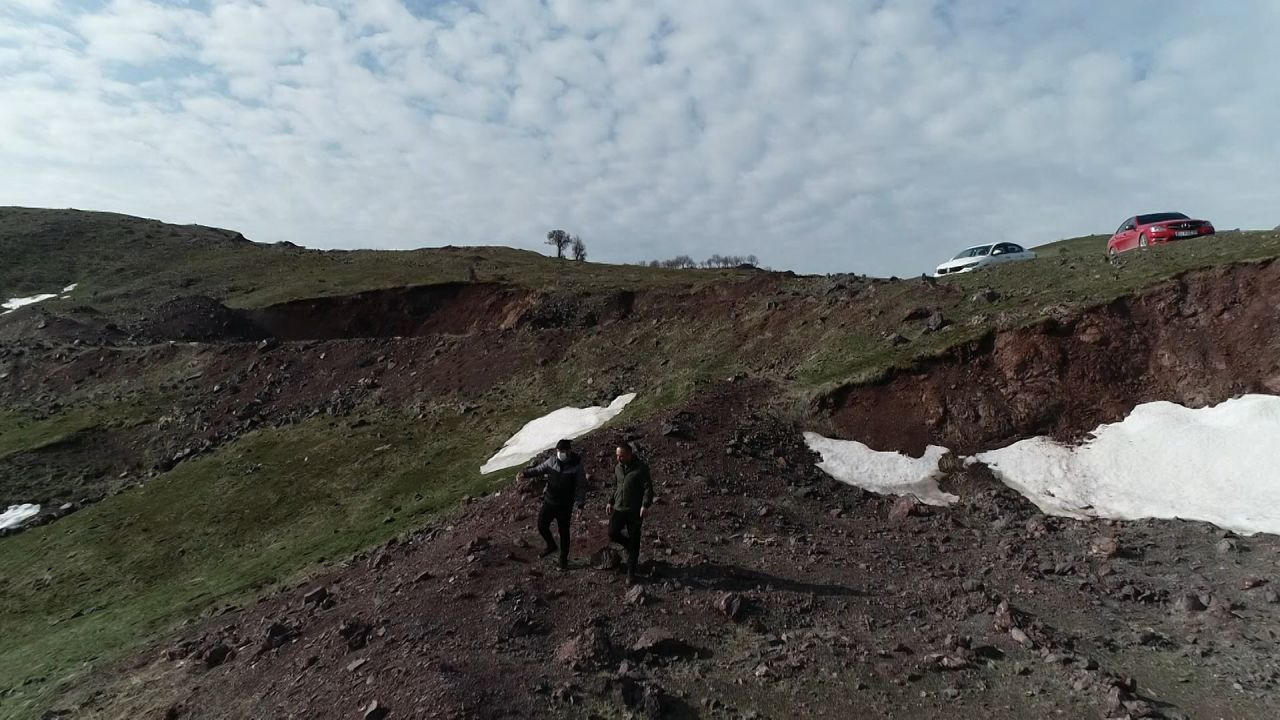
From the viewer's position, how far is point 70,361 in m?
42.2

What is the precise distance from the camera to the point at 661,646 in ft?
33.6

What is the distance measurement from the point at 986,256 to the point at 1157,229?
28.5 feet

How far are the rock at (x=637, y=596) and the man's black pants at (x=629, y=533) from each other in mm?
435

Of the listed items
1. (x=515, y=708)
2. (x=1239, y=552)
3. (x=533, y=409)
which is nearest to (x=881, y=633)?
(x=515, y=708)

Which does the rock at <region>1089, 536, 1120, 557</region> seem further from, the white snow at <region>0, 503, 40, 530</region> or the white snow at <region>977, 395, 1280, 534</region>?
the white snow at <region>0, 503, 40, 530</region>

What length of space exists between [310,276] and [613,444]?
59.6 m

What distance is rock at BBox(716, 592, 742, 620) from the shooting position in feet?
36.8

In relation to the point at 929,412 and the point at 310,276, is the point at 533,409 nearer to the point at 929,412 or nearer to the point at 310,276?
the point at 929,412

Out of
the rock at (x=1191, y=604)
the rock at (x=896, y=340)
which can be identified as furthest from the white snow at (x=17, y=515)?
the rock at (x=1191, y=604)

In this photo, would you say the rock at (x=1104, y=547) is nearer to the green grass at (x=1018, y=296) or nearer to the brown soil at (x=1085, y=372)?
the brown soil at (x=1085, y=372)

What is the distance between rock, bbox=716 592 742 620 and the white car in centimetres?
3089

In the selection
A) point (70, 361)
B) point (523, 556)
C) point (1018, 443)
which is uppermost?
point (70, 361)

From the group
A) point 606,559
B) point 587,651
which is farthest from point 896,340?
point 587,651

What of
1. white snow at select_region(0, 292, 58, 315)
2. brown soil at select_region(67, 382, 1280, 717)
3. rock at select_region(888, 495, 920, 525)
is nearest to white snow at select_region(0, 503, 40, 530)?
brown soil at select_region(67, 382, 1280, 717)
